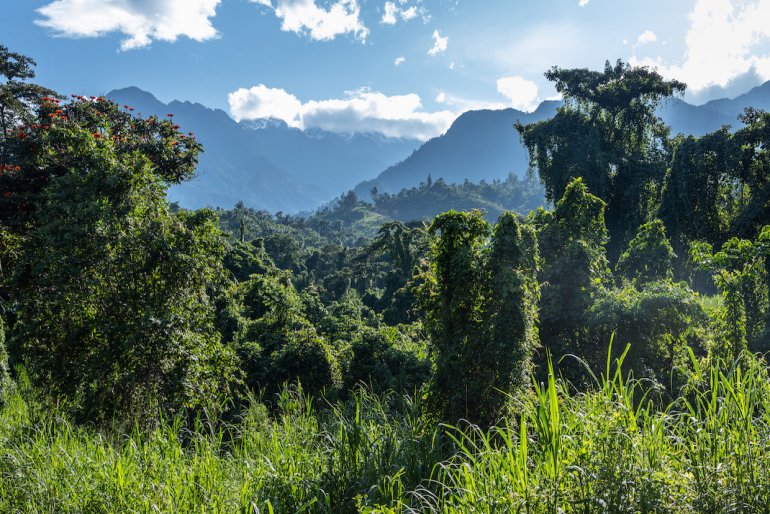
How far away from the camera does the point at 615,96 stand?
2317 cm

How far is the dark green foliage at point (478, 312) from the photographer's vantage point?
17.1ft

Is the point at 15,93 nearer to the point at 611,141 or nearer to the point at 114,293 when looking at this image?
the point at 114,293

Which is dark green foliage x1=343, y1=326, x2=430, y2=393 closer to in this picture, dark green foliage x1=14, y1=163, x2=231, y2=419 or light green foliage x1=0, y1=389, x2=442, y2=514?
dark green foliage x1=14, y1=163, x2=231, y2=419

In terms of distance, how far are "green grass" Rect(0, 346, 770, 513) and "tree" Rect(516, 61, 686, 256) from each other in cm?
1951

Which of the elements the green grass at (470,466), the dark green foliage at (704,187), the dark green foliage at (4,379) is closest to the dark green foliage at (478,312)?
the green grass at (470,466)

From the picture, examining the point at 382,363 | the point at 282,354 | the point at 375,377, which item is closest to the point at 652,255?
the point at 382,363

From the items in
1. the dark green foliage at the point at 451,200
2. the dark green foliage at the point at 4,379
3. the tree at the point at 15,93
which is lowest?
the dark green foliage at the point at 4,379

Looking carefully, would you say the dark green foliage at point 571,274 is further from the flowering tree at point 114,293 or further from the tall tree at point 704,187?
the tall tree at point 704,187

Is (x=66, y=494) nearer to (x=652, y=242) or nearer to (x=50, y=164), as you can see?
(x=50, y=164)

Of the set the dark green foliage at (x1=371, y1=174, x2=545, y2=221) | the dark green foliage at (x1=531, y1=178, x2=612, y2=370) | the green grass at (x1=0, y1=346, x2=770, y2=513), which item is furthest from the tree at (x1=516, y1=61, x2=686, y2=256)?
the dark green foliage at (x1=371, y1=174, x2=545, y2=221)

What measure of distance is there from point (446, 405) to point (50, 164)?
36.4ft

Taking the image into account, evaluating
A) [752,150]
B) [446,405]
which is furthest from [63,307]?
[752,150]

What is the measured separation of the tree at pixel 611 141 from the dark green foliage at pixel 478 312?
705 inches

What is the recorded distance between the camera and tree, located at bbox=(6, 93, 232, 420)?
513 centimetres
